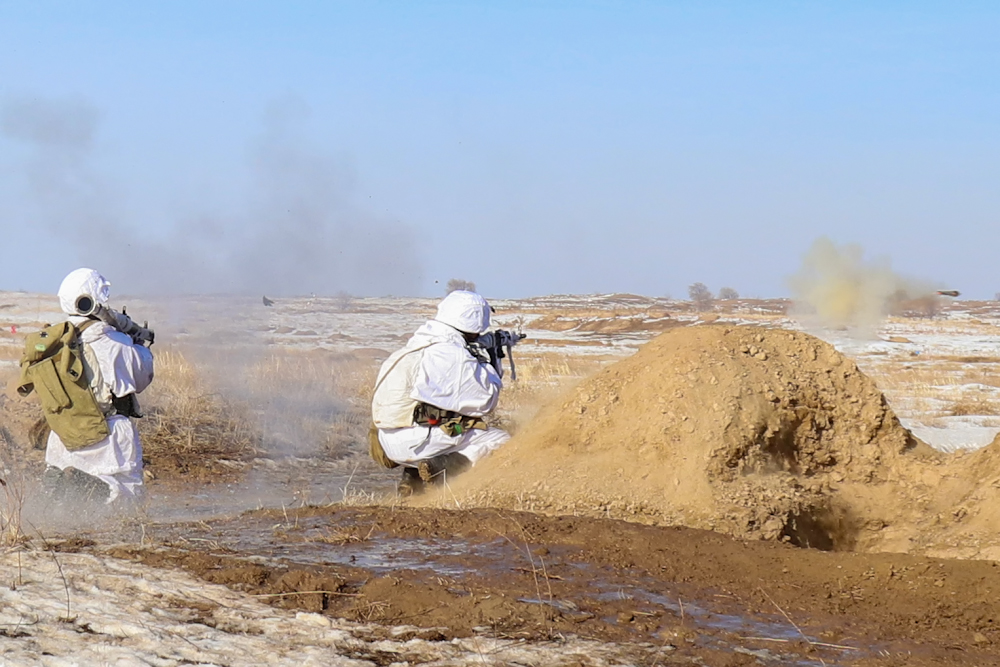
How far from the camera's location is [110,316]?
24.6 feet

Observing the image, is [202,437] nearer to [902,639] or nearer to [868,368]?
[902,639]

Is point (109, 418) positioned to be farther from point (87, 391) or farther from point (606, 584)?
point (606, 584)

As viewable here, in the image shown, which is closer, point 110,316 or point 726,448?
point 726,448

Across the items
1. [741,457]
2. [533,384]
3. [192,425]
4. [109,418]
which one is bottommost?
[192,425]

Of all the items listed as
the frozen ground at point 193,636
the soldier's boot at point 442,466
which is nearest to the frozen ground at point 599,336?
the soldier's boot at point 442,466

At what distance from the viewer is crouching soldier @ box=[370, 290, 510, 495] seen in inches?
312

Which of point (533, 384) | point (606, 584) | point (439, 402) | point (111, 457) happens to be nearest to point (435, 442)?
point (439, 402)

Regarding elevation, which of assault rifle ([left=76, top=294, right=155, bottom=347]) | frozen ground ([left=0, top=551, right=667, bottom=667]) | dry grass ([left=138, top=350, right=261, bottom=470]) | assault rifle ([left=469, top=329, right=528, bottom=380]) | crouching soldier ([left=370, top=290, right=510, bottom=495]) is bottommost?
dry grass ([left=138, top=350, right=261, bottom=470])

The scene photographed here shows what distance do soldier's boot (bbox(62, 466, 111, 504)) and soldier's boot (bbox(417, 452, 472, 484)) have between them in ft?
6.87

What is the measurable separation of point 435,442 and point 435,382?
432mm

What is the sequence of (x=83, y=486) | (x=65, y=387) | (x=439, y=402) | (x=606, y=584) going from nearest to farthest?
(x=606, y=584) < (x=65, y=387) < (x=83, y=486) < (x=439, y=402)

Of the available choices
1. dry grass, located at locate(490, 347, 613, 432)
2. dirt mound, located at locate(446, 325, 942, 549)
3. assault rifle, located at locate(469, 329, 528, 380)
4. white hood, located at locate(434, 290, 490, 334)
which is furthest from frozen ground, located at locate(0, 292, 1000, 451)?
white hood, located at locate(434, 290, 490, 334)

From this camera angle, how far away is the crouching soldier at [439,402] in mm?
7914

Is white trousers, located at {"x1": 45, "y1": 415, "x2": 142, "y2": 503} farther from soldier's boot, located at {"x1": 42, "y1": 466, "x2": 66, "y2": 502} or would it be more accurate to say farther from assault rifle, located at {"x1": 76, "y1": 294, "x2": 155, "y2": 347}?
assault rifle, located at {"x1": 76, "y1": 294, "x2": 155, "y2": 347}
